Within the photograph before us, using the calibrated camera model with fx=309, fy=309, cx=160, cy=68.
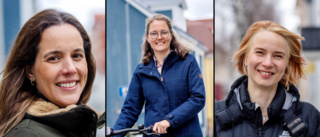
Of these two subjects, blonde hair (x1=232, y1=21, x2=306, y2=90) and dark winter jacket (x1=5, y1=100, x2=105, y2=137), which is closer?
dark winter jacket (x1=5, y1=100, x2=105, y2=137)

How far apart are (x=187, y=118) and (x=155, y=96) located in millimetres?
285

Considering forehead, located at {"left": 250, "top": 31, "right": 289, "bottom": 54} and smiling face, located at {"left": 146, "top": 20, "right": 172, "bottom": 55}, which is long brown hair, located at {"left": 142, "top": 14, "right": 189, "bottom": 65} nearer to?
smiling face, located at {"left": 146, "top": 20, "right": 172, "bottom": 55}

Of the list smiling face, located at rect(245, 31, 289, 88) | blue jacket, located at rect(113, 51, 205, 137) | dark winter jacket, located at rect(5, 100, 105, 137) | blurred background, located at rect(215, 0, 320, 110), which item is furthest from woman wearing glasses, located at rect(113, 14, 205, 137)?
smiling face, located at rect(245, 31, 289, 88)

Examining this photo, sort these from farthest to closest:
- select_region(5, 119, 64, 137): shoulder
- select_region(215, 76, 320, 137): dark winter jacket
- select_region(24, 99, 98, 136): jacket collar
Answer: select_region(215, 76, 320, 137): dark winter jacket → select_region(24, 99, 98, 136): jacket collar → select_region(5, 119, 64, 137): shoulder

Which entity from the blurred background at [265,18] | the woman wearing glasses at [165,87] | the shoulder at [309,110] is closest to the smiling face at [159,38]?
the woman wearing glasses at [165,87]

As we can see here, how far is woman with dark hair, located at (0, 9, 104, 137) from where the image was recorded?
6.39 feet

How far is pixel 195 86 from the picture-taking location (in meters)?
2.26

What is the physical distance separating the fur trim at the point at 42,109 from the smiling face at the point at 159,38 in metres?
0.75

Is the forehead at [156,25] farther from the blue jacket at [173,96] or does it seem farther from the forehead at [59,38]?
the forehead at [59,38]

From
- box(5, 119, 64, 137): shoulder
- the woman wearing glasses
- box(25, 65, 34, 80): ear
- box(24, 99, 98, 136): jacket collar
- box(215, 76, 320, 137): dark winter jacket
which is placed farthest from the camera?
box(215, 76, 320, 137): dark winter jacket

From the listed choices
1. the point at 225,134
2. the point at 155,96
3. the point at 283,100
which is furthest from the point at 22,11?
the point at 283,100

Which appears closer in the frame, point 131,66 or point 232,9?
point 131,66

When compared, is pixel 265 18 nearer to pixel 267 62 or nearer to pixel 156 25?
pixel 267 62

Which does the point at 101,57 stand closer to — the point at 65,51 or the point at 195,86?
the point at 65,51
